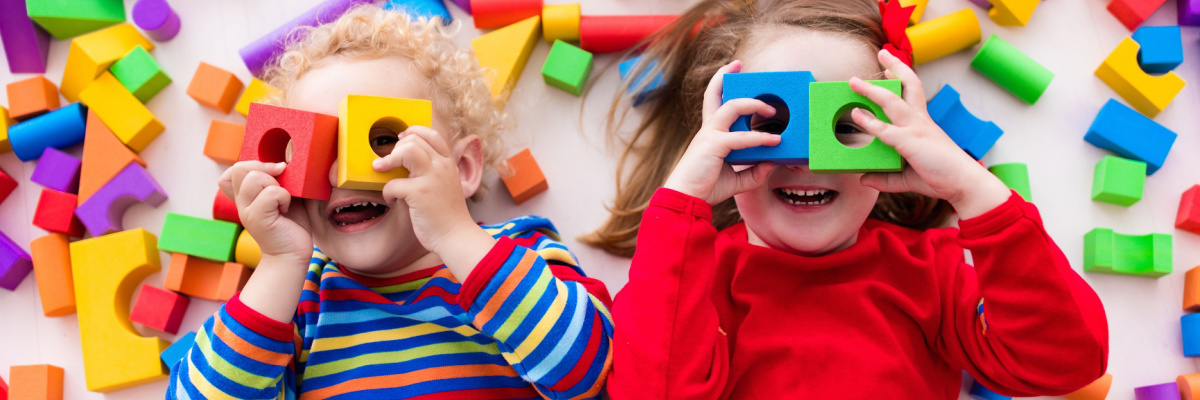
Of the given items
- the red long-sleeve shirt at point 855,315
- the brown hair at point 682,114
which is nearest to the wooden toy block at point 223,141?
the brown hair at point 682,114

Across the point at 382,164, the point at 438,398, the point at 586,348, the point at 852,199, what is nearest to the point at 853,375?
the point at 852,199

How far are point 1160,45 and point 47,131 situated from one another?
234 cm

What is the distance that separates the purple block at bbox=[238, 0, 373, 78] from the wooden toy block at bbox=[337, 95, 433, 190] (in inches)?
23.5

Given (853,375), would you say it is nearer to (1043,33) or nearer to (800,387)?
(800,387)

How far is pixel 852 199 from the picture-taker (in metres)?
1.21

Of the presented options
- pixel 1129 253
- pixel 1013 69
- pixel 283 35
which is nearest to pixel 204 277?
pixel 283 35

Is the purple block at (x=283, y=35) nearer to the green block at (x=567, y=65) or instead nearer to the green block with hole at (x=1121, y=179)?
the green block at (x=567, y=65)

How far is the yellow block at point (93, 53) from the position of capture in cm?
164

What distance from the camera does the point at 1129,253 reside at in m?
1.54

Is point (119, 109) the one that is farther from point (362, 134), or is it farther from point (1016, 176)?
point (1016, 176)

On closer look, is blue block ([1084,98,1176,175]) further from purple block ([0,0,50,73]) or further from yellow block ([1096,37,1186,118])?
purple block ([0,0,50,73])

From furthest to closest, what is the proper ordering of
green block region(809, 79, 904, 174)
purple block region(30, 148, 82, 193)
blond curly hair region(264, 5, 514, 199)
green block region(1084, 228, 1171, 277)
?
purple block region(30, 148, 82, 193)
green block region(1084, 228, 1171, 277)
blond curly hair region(264, 5, 514, 199)
green block region(809, 79, 904, 174)

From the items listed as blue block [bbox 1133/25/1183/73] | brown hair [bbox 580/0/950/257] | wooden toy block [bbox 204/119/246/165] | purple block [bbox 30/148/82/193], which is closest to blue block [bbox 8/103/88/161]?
purple block [bbox 30/148/82/193]

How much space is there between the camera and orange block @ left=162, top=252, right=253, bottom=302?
156 centimetres
